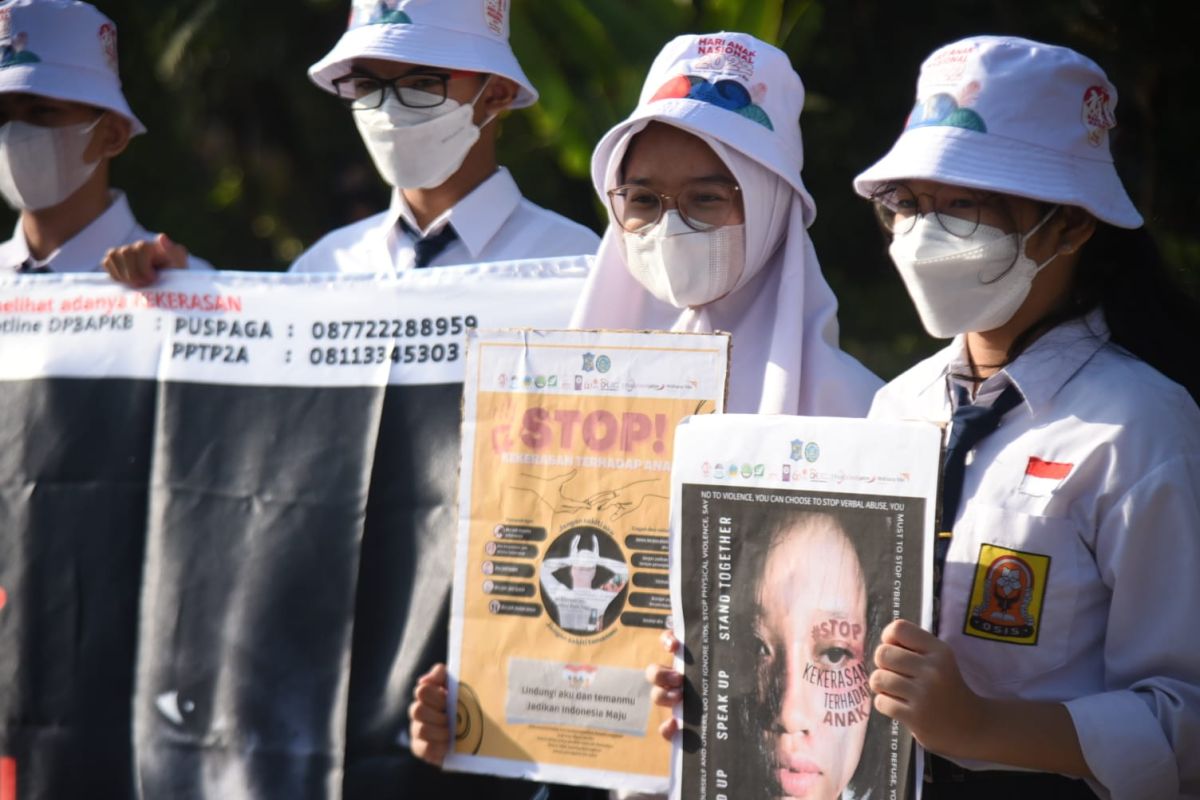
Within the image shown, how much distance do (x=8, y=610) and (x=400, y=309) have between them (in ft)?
3.98

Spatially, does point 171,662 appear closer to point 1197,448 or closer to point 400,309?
point 400,309

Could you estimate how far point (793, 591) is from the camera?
231 centimetres

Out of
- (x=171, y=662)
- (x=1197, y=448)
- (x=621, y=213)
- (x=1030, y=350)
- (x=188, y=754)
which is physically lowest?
(x=188, y=754)

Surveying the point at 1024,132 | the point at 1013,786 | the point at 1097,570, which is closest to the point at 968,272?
the point at 1024,132

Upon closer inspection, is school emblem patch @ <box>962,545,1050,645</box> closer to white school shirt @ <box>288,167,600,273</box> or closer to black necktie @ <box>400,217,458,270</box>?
white school shirt @ <box>288,167,600,273</box>

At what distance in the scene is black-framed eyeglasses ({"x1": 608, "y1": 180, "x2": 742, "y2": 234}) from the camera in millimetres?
2844

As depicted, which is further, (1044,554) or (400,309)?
(400,309)

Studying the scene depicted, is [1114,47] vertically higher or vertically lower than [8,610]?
higher

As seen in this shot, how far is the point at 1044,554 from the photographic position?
7.46 ft

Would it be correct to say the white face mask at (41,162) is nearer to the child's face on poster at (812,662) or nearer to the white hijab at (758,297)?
the white hijab at (758,297)

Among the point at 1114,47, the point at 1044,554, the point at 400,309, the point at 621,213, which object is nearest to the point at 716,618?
the point at 1044,554

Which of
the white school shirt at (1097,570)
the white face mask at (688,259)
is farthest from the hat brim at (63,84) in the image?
the white school shirt at (1097,570)

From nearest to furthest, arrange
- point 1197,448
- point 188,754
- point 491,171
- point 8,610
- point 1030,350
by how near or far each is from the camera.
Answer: point 1197,448 < point 1030,350 < point 188,754 < point 8,610 < point 491,171

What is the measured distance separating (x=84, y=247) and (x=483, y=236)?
1.34 metres
